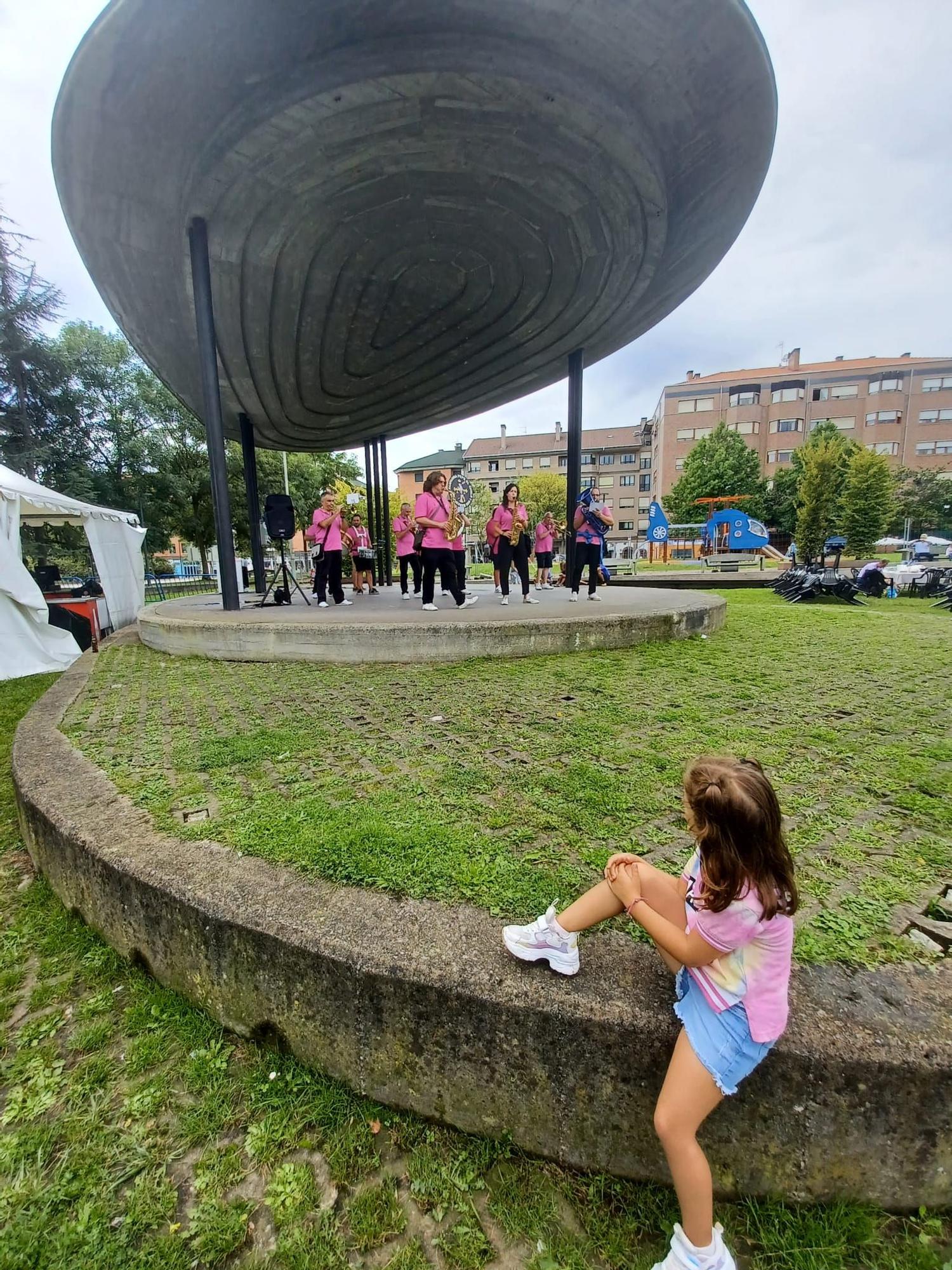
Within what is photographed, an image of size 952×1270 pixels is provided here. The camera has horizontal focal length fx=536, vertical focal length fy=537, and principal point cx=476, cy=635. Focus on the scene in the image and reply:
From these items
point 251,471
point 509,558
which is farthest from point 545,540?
point 251,471

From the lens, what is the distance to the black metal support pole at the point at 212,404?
7.27m

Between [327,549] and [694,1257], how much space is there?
872 centimetres

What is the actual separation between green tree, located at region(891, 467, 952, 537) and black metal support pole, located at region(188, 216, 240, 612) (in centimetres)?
5875

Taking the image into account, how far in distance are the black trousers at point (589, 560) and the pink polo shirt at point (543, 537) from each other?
3686 mm

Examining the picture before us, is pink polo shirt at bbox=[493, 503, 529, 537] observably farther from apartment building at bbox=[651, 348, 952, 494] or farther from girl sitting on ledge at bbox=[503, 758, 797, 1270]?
apartment building at bbox=[651, 348, 952, 494]

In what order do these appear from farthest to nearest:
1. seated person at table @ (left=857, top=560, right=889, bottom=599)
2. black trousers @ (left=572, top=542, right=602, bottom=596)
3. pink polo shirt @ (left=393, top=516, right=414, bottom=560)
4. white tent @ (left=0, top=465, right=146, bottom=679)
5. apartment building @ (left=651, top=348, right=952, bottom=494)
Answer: apartment building @ (left=651, top=348, right=952, bottom=494) → seated person at table @ (left=857, top=560, right=889, bottom=599) → pink polo shirt @ (left=393, top=516, right=414, bottom=560) → black trousers @ (left=572, top=542, right=602, bottom=596) → white tent @ (left=0, top=465, right=146, bottom=679)

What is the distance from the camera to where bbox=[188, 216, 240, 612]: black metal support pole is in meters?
7.27

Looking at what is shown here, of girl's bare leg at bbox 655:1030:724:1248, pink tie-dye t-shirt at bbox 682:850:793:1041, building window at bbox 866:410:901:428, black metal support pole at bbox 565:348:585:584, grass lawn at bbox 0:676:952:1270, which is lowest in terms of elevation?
grass lawn at bbox 0:676:952:1270

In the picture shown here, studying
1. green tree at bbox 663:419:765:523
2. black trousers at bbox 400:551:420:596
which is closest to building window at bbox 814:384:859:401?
green tree at bbox 663:419:765:523

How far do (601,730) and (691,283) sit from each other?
339 inches

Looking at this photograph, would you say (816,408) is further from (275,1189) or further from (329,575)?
(275,1189)

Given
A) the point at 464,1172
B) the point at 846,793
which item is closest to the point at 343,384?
the point at 846,793

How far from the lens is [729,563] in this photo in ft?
93.8

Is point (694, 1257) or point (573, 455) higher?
point (573, 455)
